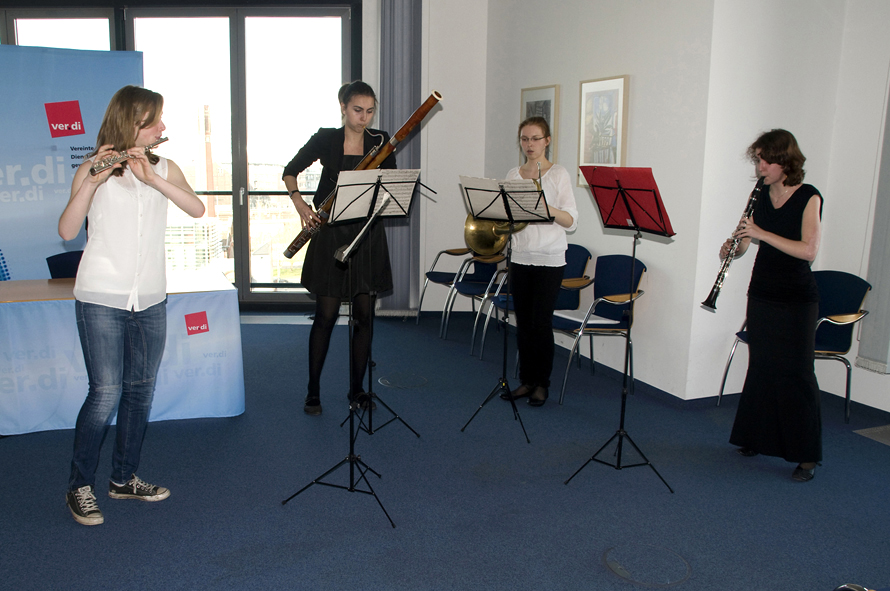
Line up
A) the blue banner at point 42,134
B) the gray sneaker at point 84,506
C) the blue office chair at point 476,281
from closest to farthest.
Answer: the gray sneaker at point 84,506 < the blue banner at point 42,134 < the blue office chair at point 476,281

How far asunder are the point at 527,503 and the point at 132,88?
222cm

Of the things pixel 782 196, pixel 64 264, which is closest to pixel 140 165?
pixel 64 264

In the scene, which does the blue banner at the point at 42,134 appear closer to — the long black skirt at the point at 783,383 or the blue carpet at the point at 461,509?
the blue carpet at the point at 461,509

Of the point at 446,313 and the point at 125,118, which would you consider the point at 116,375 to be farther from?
the point at 446,313

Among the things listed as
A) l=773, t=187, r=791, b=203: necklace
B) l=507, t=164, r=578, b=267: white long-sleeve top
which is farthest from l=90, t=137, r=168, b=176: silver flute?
l=773, t=187, r=791, b=203: necklace

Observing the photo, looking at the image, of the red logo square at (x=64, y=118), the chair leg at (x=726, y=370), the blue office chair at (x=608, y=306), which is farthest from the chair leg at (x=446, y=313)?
the red logo square at (x=64, y=118)

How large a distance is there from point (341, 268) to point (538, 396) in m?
1.48

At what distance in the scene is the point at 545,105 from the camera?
5.30 metres

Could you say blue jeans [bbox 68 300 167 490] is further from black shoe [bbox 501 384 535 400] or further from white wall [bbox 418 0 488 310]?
white wall [bbox 418 0 488 310]

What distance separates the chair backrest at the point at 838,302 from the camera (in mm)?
3773

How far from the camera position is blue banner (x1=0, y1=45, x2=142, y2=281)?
4.80 m

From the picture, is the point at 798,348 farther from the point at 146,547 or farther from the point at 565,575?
the point at 146,547

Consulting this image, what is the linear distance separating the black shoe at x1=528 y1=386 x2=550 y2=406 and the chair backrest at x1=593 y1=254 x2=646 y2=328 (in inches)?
26.6

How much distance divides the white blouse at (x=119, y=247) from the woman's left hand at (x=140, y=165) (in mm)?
138
